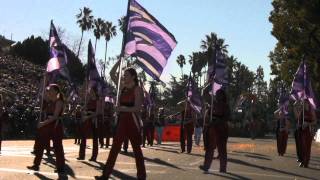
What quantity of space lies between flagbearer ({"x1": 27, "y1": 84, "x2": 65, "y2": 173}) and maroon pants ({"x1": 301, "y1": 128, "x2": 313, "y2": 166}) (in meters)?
6.47

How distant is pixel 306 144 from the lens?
15391mm

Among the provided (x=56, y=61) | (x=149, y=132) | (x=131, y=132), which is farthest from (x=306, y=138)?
(x=149, y=132)

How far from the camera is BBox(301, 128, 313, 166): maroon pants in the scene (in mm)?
15341

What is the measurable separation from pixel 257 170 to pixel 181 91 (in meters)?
100

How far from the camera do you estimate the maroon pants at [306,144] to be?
15.3 m

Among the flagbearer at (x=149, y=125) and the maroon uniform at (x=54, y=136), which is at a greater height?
the flagbearer at (x=149, y=125)

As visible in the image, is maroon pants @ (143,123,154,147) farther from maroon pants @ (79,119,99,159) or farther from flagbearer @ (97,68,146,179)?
flagbearer @ (97,68,146,179)

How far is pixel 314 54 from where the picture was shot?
40656 mm

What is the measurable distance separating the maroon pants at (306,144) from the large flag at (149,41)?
5.23 meters

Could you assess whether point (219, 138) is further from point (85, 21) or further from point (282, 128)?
point (85, 21)

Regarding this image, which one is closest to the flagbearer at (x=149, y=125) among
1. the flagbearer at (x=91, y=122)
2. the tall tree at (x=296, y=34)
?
the flagbearer at (x=91, y=122)

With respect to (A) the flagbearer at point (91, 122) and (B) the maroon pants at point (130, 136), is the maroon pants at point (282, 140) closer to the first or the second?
(A) the flagbearer at point (91, 122)

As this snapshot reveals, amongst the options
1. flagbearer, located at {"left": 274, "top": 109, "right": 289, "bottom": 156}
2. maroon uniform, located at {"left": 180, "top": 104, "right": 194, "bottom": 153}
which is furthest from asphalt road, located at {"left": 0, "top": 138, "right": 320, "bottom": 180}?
flagbearer, located at {"left": 274, "top": 109, "right": 289, "bottom": 156}

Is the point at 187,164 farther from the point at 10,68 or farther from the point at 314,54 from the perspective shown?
the point at 10,68
